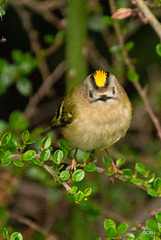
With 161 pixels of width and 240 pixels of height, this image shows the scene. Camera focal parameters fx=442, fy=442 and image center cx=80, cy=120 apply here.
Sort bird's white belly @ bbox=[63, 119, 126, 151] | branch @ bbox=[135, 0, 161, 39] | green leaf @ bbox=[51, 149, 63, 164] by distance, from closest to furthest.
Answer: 1. green leaf @ bbox=[51, 149, 63, 164]
2. branch @ bbox=[135, 0, 161, 39]
3. bird's white belly @ bbox=[63, 119, 126, 151]

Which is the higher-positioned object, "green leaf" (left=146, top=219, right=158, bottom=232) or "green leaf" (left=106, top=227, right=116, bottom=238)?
"green leaf" (left=106, top=227, right=116, bottom=238)

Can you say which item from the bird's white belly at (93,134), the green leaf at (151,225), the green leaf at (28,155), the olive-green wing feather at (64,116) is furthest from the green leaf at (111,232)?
the olive-green wing feather at (64,116)

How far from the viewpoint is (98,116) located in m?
2.47

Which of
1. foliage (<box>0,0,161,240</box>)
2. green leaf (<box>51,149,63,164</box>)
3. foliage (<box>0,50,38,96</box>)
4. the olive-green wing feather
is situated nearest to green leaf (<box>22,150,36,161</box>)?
foliage (<box>0,0,161,240</box>)

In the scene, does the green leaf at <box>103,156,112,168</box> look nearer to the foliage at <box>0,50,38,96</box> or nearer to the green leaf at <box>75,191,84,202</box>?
the green leaf at <box>75,191,84,202</box>

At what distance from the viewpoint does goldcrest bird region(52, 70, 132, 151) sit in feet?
8.02

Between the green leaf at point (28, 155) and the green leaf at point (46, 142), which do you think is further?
the green leaf at point (46, 142)

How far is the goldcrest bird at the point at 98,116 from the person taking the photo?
2443mm

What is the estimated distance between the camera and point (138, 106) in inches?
152

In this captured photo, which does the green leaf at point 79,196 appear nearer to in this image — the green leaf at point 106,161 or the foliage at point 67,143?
the foliage at point 67,143

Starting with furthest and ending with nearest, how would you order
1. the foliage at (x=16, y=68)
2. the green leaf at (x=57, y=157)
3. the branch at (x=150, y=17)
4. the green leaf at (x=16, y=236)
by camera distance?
the foliage at (x=16, y=68)
the branch at (x=150, y=17)
the green leaf at (x=57, y=157)
the green leaf at (x=16, y=236)

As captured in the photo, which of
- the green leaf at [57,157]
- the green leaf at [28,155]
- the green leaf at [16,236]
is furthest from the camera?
the green leaf at [57,157]

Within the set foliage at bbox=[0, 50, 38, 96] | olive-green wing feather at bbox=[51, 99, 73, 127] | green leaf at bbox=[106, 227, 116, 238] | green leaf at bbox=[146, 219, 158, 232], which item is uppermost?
foliage at bbox=[0, 50, 38, 96]

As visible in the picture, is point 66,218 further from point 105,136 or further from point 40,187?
point 105,136
